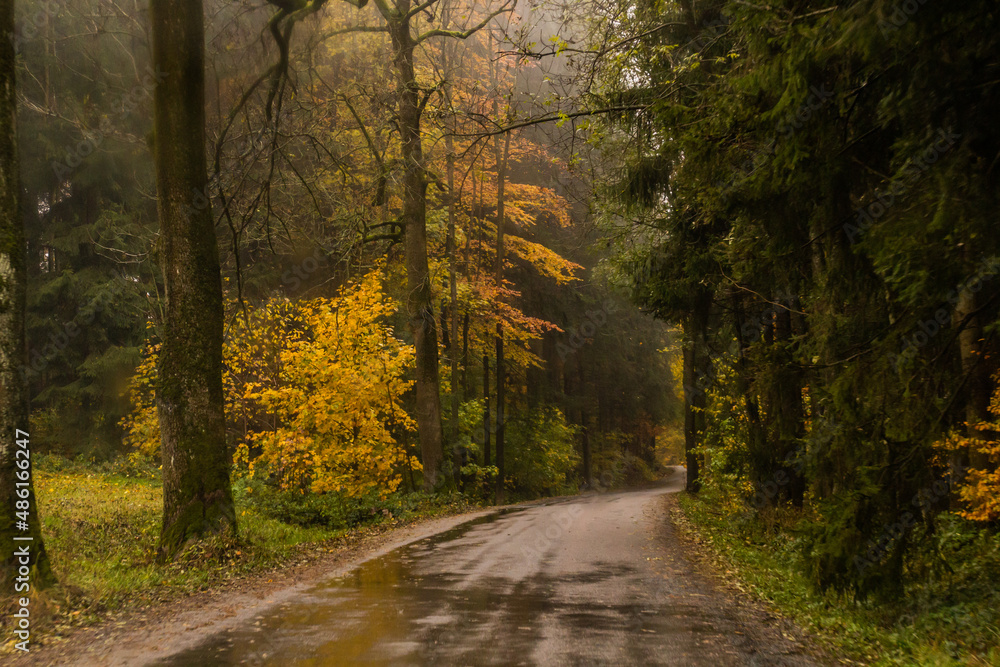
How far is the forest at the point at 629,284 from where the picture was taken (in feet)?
17.5

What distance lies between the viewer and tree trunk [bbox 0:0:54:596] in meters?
6.46

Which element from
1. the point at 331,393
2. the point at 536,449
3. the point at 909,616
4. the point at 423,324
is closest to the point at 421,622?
the point at 909,616

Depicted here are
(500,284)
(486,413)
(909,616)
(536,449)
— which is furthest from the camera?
(536,449)

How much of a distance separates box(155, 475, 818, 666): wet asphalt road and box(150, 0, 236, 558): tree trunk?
7.69 ft

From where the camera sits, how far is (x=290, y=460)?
14398 millimetres

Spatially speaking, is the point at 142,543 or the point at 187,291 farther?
the point at 142,543

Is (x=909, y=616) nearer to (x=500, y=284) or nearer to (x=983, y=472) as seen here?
(x=983, y=472)

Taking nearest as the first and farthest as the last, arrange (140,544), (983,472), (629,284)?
(983,472)
(140,544)
(629,284)

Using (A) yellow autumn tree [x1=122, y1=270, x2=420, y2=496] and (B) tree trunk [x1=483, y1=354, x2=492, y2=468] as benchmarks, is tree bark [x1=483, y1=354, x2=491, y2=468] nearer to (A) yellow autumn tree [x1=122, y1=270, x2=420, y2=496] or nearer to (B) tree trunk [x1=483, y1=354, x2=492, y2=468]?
(B) tree trunk [x1=483, y1=354, x2=492, y2=468]

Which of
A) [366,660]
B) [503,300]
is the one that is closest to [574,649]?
[366,660]

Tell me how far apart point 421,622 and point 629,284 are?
29.7 ft

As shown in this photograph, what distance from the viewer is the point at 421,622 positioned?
6012mm

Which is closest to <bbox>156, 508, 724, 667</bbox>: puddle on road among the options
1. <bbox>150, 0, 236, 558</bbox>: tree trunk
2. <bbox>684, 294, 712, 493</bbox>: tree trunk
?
<bbox>150, 0, 236, 558</bbox>: tree trunk

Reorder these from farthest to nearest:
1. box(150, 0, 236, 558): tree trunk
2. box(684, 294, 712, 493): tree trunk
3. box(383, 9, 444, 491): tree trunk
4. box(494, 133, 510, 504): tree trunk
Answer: box(494, 133, 510, 504): tree trunk, box(383, 9, 444, 491): tree trunk, box(684, 294, 712, 493): tree trunk, box(150, 0, 236, 558): tree trunk
